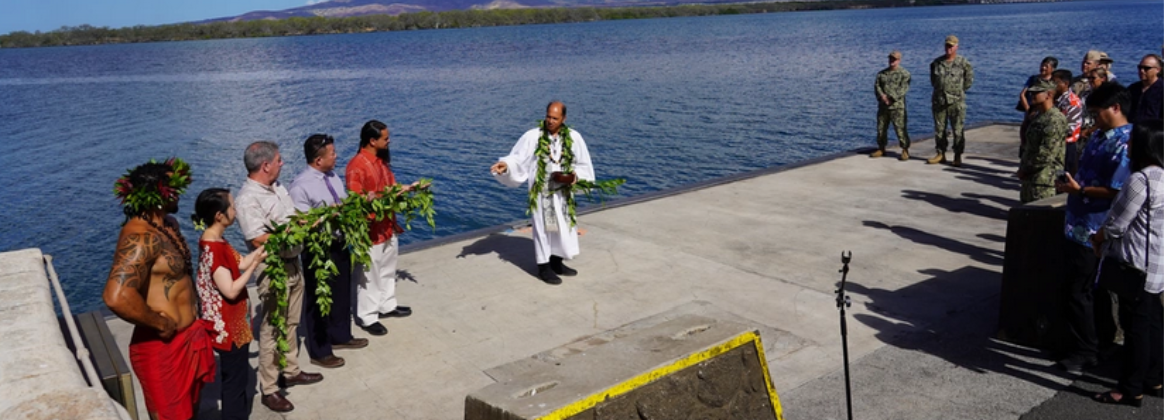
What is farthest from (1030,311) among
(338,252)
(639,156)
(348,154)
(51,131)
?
(51,131)

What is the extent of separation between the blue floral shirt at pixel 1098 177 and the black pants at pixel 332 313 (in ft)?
18.0

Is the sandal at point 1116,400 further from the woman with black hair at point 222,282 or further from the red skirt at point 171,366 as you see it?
the red skirt at point 171,366

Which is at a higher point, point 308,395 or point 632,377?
point 632,377

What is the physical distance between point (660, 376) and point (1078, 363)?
3.77m

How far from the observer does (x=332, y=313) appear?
774cm

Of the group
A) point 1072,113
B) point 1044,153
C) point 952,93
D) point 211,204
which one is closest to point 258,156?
point 211,204

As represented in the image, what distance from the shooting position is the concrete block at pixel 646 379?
467 centimetres

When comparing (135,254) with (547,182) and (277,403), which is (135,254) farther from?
(547,182)

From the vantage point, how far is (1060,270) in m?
7.14

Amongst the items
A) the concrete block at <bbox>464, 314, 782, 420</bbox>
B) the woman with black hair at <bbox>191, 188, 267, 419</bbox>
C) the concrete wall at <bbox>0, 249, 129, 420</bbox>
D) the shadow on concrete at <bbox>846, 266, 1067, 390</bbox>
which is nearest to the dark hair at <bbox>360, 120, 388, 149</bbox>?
the woman with black hair at <bbox>191, 188, 267, 419</bbox>

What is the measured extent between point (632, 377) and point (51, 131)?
35.7 meters

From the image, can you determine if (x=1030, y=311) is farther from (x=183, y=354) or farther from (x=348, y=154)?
(x=348, y=154)

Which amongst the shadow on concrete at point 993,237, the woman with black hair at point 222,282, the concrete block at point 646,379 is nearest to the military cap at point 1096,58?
the shadow on concrete at point 993,237

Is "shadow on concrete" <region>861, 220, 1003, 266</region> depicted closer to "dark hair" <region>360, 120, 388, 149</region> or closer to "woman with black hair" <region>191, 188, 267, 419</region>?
"dark hair" <region>360, 120, 388, 149</region>
